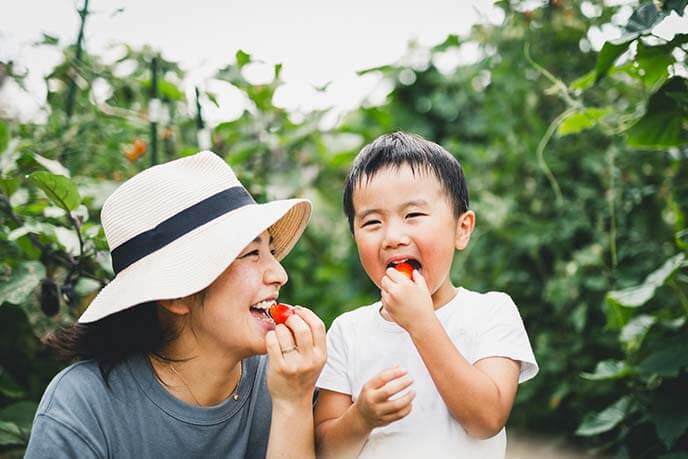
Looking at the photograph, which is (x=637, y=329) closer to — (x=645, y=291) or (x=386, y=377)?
(x=645, y=291)

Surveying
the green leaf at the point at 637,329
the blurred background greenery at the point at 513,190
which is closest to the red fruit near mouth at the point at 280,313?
the blurred background greenery at the point at 513,190

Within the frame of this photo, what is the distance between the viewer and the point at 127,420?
5.38 feet

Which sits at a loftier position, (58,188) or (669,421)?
(58,188)

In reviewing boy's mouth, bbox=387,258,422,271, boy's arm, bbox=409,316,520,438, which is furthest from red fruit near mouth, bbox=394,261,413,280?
boy's arm, bbox=409,316,520,438

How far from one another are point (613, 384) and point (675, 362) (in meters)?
0.91

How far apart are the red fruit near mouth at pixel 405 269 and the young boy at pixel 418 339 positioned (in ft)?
0.04

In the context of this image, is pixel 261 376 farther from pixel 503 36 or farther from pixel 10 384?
pixel 503 36

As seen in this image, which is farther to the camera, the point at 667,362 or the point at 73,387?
the point at 667,362

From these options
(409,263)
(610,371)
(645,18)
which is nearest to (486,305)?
(409,263)

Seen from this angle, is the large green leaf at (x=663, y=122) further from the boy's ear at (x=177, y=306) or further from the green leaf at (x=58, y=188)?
the green leaf at (x=58, y=188)

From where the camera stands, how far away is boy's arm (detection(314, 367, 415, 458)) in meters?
1.45

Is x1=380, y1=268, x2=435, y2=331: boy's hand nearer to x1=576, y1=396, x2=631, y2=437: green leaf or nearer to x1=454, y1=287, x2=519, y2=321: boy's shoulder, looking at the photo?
x1=454, y1=287, x2=519, y2=321: boy's shoulder

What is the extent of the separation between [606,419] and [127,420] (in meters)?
1.64

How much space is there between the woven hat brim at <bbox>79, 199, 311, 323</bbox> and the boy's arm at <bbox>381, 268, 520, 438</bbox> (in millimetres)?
347
